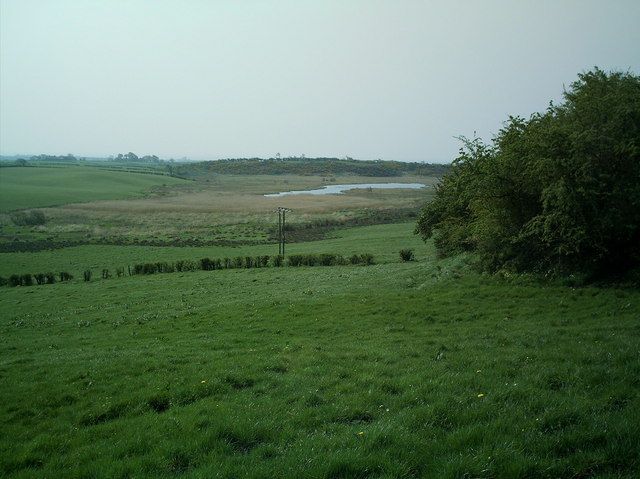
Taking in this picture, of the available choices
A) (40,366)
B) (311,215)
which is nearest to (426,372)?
(40,366)

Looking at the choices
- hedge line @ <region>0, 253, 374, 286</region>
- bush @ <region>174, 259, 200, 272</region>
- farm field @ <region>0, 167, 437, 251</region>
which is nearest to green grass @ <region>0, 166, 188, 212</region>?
farm field @ <region>0, 167, 437, 251</region>

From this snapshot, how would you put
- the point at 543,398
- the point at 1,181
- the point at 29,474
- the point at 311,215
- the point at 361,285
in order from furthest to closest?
the point at 1,181, the point at 311,215, the point at 361,285, the point at 543,398, the point at 29,474

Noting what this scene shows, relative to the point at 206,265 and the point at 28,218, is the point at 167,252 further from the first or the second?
the point at 28,218

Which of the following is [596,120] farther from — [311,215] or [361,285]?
[311,215]

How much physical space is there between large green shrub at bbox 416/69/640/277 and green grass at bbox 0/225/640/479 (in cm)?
245

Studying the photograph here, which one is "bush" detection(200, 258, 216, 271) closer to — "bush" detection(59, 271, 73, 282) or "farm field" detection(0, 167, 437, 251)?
"bush" detection(59, 271, 73, 282)

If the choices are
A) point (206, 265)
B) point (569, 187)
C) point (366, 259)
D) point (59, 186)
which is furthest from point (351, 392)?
point (59, 186)

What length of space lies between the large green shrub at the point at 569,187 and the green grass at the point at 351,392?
96.6 inches

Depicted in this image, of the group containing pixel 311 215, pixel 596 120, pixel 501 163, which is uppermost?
pixel 596 120

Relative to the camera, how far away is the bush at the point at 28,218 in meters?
92.8

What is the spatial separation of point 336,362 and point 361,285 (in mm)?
18147

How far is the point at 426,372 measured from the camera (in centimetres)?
1039

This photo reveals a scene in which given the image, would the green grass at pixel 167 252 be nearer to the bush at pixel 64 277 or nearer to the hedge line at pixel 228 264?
the bush at pixel 64 277

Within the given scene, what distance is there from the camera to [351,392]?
9.73 meters
